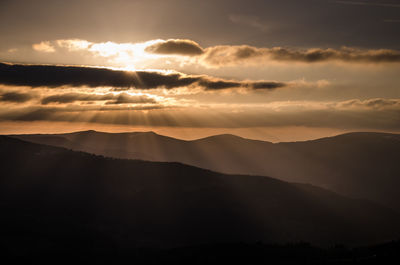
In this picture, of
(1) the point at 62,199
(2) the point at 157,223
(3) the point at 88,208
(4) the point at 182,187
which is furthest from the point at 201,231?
(1) the point at 62,199

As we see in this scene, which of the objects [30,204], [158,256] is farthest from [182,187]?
[158,256]

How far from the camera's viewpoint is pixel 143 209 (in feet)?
544

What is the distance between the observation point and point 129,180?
188 meters

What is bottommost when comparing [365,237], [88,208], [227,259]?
[365,237]

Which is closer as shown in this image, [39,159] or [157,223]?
[157,223]

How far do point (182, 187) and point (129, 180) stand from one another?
2824 centimetres

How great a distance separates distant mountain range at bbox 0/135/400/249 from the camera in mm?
135375

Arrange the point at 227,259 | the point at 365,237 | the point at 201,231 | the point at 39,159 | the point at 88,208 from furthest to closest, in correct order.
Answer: the point at 39,159 → the point at 365,237 → the point at 88,208 → the point at 201,231 → the point at 227,259

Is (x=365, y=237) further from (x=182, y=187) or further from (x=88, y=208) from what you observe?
(x=88, y=208)

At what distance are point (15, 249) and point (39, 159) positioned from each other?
97777mm

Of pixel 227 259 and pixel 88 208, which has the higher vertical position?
pixel 227 259

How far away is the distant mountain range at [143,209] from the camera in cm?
13538

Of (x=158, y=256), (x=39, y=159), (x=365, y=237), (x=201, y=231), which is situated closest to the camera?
(x=158, y=256)

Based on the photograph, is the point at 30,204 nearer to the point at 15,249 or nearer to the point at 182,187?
the point at 15,249
